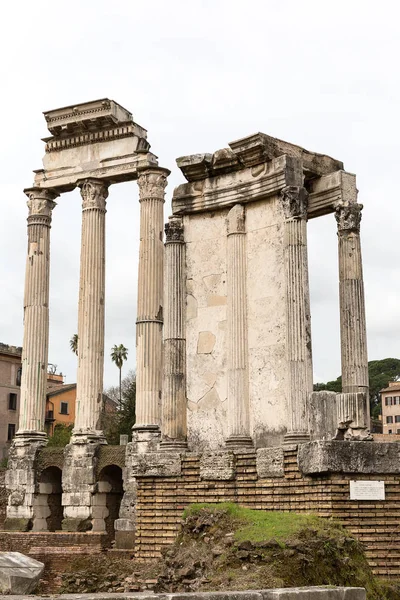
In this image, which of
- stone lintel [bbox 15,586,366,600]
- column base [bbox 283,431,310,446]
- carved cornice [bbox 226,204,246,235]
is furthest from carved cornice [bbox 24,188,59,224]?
stone lintel [bbox 15,586,366,600]

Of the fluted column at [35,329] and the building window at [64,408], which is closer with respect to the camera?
the fluted column at [35,329]

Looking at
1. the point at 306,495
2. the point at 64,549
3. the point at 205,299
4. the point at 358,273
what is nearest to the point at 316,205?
the point at 358,273

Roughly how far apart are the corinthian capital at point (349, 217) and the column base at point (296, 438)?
3.34 metres

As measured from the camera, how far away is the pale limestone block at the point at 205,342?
14.2 metres

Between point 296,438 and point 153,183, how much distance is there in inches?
932

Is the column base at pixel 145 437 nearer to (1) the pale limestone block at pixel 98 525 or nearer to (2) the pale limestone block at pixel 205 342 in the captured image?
(1) the pale limestone block at pixel 98 525

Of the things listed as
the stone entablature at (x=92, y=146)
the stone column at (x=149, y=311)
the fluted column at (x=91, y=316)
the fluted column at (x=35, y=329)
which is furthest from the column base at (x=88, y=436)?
the stone entablature at (x=92, y=146)

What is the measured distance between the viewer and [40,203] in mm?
37844

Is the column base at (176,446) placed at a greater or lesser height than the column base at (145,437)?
lesser

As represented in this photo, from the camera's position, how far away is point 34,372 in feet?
119

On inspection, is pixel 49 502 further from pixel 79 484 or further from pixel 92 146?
pixel 92 146

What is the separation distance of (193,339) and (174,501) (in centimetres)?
239

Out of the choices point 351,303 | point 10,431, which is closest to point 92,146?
point 351,303

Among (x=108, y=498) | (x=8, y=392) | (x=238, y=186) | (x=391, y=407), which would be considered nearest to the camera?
(x=238, y=186)
